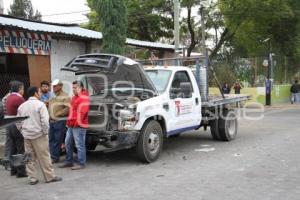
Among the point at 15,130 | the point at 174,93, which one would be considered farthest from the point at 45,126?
the point at 174,93

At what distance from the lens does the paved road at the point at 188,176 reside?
6.98 meters

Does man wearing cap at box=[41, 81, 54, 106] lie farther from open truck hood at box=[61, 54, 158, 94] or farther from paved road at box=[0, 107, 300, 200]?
paved road at box=[0, 107, 300, 200]

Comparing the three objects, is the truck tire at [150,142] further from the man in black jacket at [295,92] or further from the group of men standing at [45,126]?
the man in black jacket at [295,92]

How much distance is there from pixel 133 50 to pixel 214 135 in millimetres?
8480

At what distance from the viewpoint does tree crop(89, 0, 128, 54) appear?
1573cm

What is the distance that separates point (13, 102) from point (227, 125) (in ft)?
19.6

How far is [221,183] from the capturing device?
25.0 ft

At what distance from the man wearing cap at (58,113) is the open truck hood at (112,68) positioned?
0.45 metres

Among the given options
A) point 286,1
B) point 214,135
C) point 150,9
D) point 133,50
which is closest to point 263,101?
point 286,1

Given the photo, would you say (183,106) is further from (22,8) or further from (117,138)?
(22,8)

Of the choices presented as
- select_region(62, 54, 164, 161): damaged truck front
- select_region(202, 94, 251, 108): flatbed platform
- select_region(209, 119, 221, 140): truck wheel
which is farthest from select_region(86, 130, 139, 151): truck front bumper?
select_region(209, 119, 221, 140): truck wheel

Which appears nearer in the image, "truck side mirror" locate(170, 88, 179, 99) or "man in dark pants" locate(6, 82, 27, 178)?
"man in dark pants" locate(6, 82, 27, 178)

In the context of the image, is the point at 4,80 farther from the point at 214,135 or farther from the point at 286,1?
the point at 286,1

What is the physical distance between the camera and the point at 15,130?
8.50 metres
